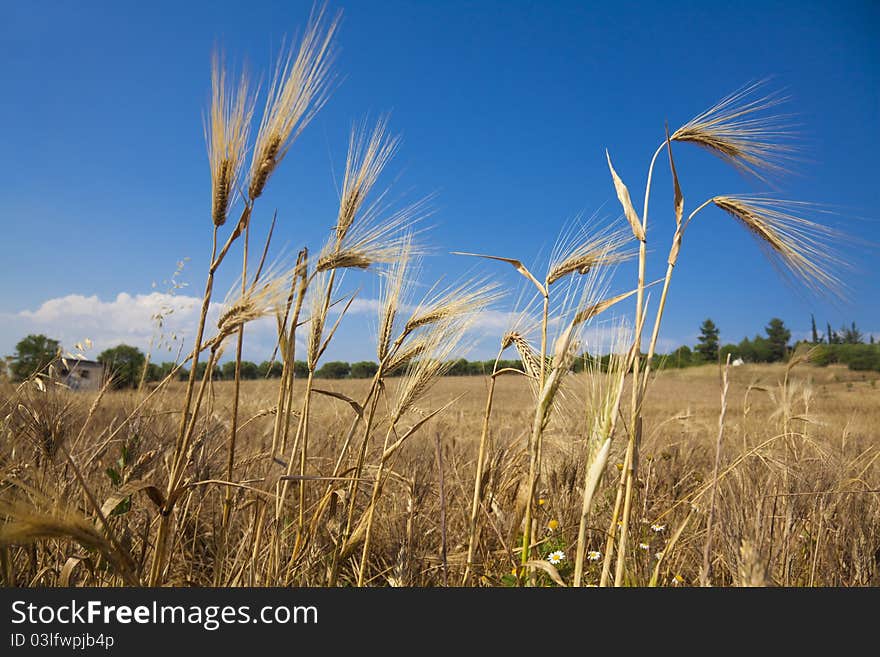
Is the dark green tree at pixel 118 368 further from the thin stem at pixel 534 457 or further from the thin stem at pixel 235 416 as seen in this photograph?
the thin stem at pixel 534 457

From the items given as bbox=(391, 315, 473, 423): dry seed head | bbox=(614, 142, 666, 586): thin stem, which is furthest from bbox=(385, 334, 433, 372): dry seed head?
bbox=(614, 142, 666, 586): thin stem

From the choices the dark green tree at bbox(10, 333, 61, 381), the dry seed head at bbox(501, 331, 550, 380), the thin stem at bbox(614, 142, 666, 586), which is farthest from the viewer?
the dark green tree at bbox(10, 333, 61, 381)

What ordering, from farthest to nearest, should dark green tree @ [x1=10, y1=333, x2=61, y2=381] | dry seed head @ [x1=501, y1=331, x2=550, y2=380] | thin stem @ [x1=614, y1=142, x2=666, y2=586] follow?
1. dark green tree @ [x1=10, y1=333, x2=61, y2=381]
2. dry seed head @ [x1=501, y1=331, x2=550, y2=380]
3. thin stem @ [x1=614, y1=142, x2=666, y2=586]

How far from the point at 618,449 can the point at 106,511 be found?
222 cm

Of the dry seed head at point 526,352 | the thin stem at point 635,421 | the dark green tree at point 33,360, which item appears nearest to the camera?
the thin stem at point 635,421

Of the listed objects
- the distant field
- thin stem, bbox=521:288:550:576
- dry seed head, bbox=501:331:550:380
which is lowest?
the distant field

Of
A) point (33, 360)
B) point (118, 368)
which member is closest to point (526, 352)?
point (118, 368)

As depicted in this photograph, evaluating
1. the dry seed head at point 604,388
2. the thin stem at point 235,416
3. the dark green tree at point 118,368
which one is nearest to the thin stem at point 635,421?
the dry seed head at point 604,388

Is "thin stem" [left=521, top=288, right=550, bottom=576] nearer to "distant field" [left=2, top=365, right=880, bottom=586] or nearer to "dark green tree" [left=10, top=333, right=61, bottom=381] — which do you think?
"distant field" [left=2, top=365, right=880, bottom=586]

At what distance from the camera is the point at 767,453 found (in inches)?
107

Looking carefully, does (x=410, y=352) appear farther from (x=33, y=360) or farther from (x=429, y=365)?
(x=33, y=360)

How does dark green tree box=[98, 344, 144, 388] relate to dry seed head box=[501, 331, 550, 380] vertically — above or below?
below

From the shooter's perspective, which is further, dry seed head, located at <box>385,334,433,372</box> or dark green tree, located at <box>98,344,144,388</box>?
dark green tree, located at <box>98,344,144,388</box>

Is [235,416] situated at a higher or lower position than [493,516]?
higher
